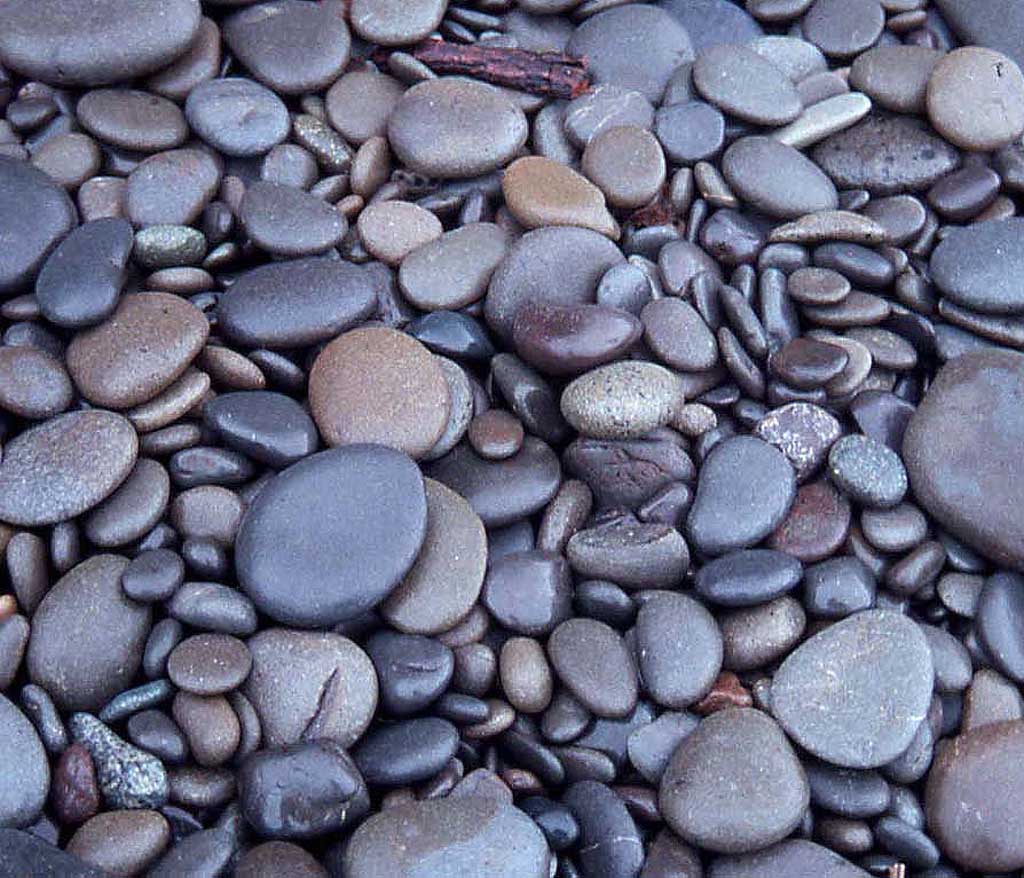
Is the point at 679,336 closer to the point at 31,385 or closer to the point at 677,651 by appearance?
the point at 677,651

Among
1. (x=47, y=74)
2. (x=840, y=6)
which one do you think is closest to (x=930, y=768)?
(x=840, y=6)

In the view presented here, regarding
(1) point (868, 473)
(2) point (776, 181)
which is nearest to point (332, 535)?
(1) point (868, 473)

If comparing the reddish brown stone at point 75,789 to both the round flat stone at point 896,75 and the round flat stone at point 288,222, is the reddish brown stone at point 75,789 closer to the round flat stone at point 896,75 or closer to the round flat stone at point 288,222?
the round flat stone at point 288,222

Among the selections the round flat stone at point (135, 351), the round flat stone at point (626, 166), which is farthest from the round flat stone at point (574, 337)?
the round flat stone at point (135, 351)

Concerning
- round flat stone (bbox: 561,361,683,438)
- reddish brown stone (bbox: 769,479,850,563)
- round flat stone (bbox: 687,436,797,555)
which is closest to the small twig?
round flat stone (bbox: 561,361,683,438)

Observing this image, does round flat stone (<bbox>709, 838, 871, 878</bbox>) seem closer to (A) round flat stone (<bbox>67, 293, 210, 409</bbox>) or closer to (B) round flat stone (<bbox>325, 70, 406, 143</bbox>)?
(A) round flat stone (<bbox>67, 293, 210, 409</bbox>)
